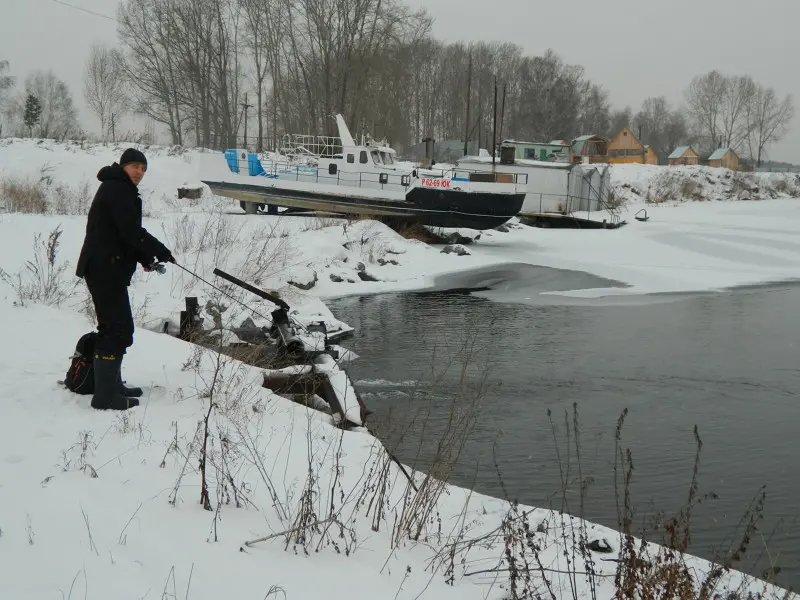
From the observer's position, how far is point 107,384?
219 inches

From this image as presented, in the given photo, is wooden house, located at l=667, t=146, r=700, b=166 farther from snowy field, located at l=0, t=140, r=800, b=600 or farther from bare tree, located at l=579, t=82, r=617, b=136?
snowy field, located at l=0, t=140, r=800, b=600

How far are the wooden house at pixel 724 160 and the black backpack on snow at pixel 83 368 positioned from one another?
83781 mm

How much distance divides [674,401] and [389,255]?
14072 mm

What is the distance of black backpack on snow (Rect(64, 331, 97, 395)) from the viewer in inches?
227

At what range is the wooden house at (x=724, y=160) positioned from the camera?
8112cm

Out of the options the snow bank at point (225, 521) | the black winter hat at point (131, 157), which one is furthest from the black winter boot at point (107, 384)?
the black winter hat at point (131, 157)

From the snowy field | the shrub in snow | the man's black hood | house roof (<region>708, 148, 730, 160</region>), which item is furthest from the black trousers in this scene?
house roof (<region>708, 148, 730, 160</region>)

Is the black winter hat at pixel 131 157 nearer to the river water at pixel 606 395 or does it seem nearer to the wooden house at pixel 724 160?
the river water at pixel 606 395

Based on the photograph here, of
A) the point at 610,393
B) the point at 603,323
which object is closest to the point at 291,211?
the point at 603,323

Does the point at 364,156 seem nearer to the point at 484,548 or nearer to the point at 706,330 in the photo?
the point at 706,330

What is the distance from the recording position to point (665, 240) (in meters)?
29.5

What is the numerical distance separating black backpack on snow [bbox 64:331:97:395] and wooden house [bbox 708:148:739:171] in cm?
8378

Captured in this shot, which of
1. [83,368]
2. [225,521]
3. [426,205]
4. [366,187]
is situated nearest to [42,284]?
[83,368]

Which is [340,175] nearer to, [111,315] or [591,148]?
[111,315]
